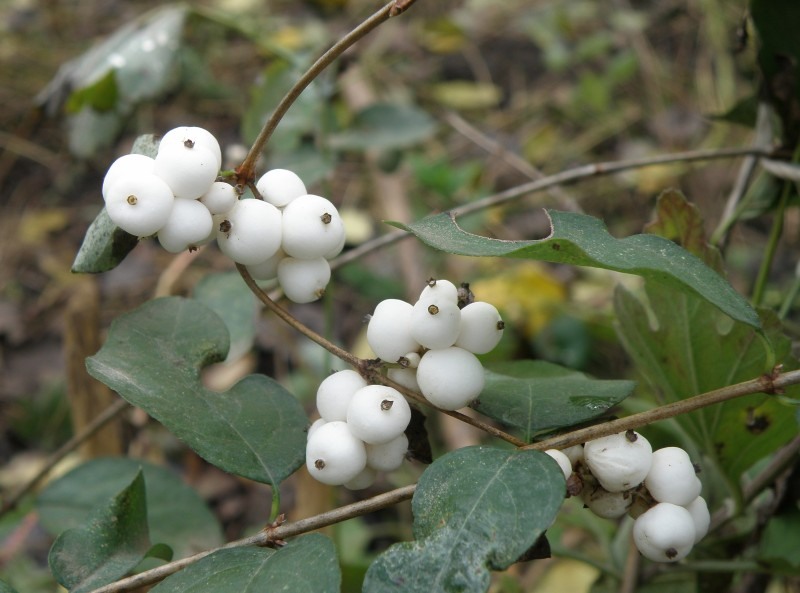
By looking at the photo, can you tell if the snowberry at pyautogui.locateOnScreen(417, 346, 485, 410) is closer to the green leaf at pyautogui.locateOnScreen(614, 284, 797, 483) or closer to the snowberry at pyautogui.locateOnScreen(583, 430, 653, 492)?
the snowberry at pyautogui.locateOnScreen(583, 430, 653, 492)

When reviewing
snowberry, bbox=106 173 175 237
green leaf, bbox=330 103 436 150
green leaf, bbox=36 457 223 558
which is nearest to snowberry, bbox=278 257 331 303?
snowberry, bbox=106 173 175 237

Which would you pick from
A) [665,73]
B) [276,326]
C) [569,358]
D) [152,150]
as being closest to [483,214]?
[569,358]

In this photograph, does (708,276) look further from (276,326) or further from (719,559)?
(276,326)

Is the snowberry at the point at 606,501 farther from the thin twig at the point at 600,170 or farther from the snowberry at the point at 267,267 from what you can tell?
the thin twig at the point at 600,170

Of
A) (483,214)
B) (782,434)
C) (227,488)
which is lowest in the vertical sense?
(227,488)

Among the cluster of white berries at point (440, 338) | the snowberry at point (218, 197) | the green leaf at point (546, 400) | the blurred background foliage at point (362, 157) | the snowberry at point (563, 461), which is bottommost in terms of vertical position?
the blurred background foliage at point (362, 157)

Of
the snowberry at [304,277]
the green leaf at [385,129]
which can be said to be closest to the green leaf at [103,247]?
the snowberry at [304,277]
